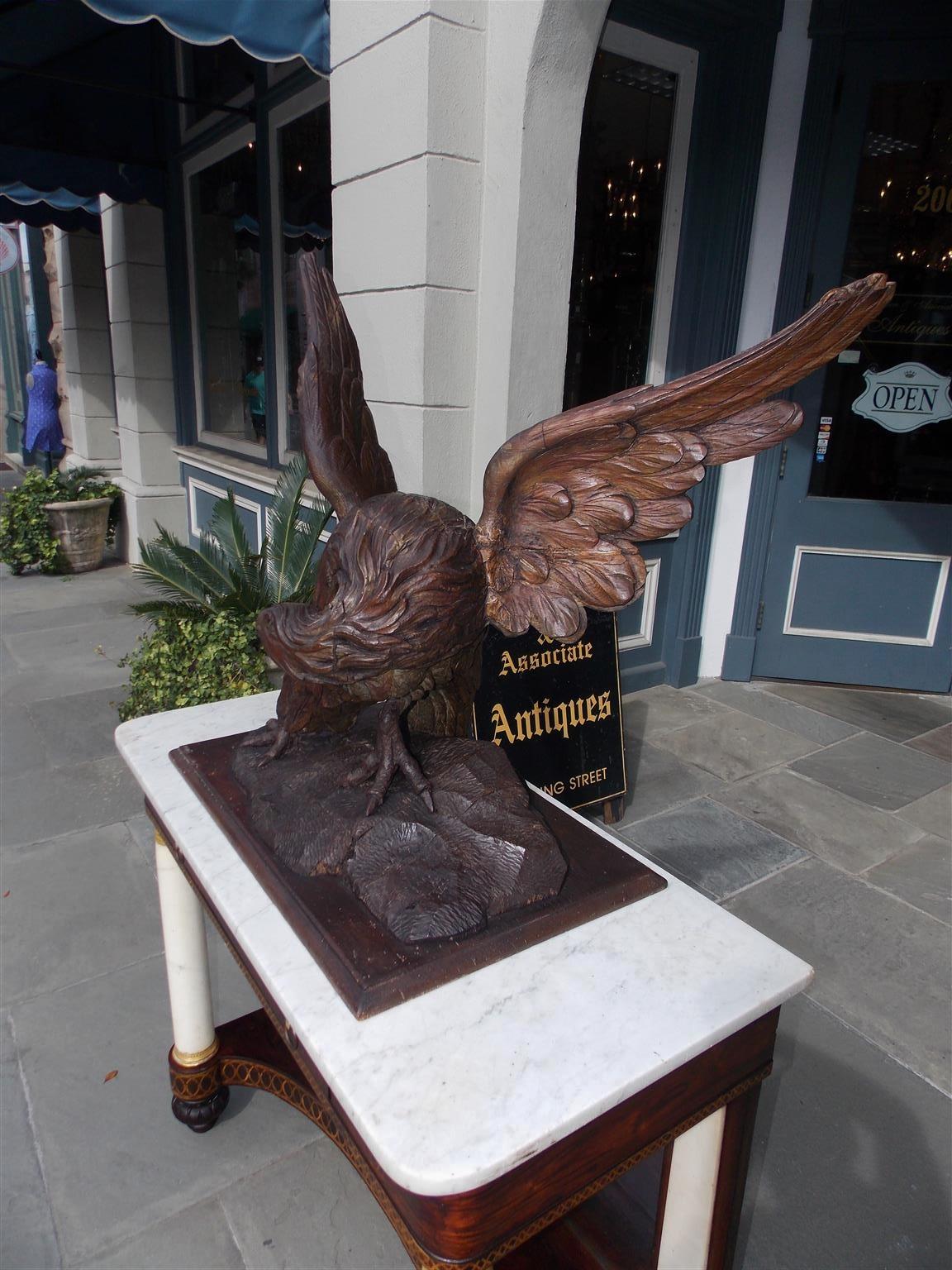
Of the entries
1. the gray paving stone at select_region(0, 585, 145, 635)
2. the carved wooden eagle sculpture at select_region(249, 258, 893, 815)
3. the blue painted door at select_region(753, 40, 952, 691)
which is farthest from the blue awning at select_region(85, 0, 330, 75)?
the gray paving stone at select_region(0, 585, 145, 635)

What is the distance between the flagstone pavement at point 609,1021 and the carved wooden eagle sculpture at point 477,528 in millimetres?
1100

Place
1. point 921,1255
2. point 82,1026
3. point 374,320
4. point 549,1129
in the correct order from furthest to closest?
point 374,320 → point 82,1026 → point 921,1255 → point 549,1129

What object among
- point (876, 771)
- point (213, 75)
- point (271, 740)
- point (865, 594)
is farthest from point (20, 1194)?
point (213, 75)

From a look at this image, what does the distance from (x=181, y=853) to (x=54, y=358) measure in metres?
11.2

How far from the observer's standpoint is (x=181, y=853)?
1.50 m

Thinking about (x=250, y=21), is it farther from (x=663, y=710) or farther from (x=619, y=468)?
(x=663, y=710)

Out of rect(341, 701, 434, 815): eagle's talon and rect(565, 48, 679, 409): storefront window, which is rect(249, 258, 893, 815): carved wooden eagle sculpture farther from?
rect(565, 48, 679, 409): storefront window

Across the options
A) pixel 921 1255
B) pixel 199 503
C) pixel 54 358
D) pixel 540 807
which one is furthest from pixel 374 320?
pixel 54 358

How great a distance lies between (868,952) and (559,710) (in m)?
1.25

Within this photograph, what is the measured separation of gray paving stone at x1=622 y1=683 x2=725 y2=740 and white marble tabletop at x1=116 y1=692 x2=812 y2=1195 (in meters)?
2.81

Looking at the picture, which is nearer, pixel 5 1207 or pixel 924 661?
pixel 5 1207

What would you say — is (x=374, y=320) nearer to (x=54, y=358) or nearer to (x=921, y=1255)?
(x=921, y=1255)

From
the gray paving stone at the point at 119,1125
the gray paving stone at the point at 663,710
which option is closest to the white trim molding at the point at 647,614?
the gray paving stone at the point at 663,710

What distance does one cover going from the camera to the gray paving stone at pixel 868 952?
225 cm
